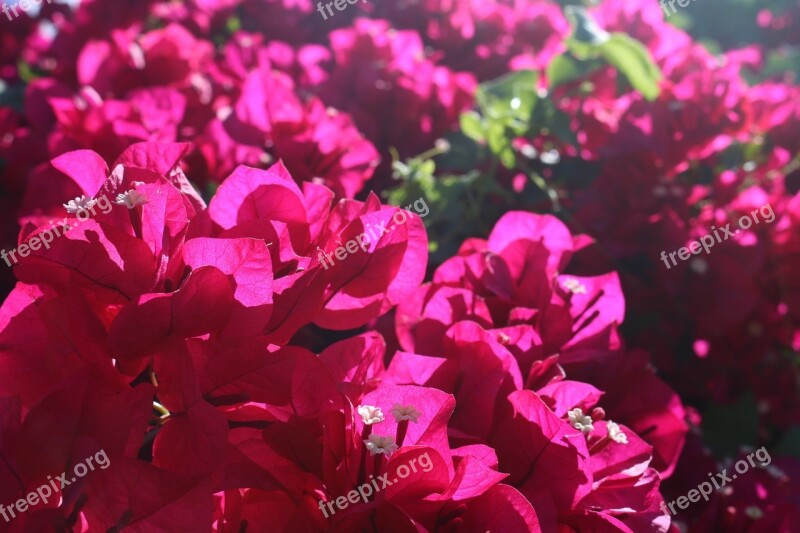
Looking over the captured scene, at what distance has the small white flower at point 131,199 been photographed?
1.52ft

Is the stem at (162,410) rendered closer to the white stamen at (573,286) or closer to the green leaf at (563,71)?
the white stamen at (573,286)

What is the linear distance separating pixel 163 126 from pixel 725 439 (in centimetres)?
88

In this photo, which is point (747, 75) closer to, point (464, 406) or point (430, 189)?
point (430, 189)

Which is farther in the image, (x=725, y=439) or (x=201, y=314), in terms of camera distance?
(x=725, y=439)

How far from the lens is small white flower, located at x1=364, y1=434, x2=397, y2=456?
1.44 feet

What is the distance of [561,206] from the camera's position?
3.34ft

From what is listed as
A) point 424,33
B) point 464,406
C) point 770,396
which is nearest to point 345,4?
point 424,33
